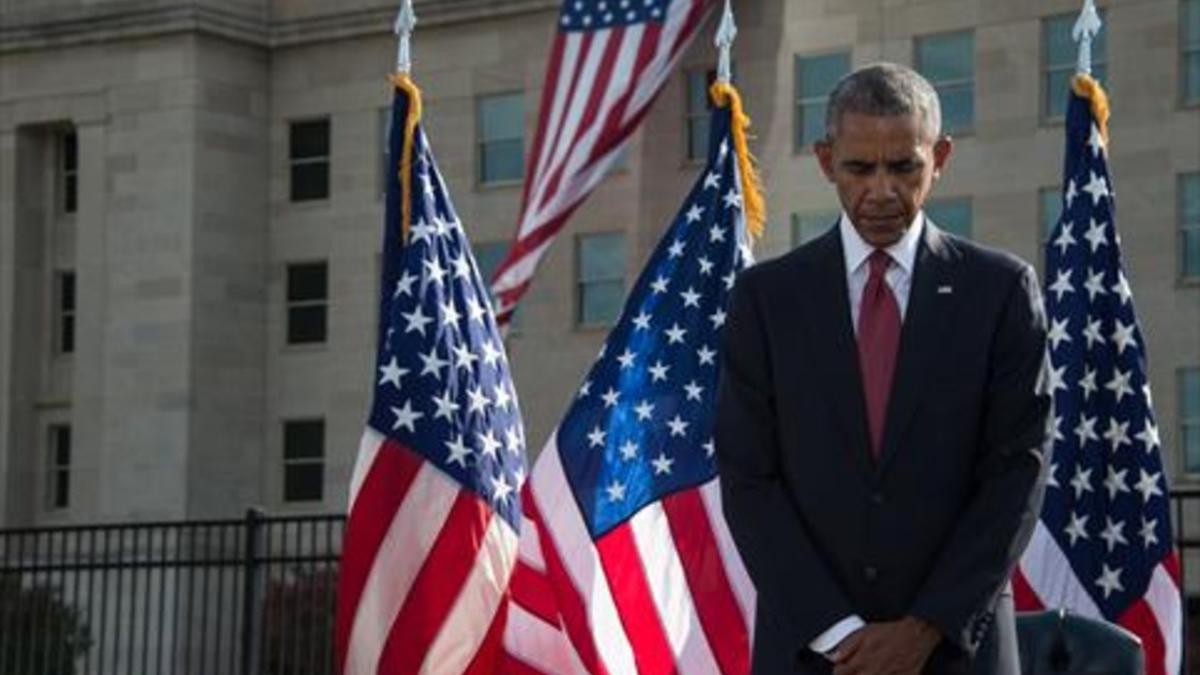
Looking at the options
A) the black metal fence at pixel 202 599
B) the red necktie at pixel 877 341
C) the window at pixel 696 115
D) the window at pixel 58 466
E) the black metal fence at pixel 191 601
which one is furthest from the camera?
the window at pixel 58 466

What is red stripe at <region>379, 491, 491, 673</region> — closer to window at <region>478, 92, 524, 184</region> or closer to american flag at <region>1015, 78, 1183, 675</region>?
american flag at <region>1015, 78, 1183, 675</region>

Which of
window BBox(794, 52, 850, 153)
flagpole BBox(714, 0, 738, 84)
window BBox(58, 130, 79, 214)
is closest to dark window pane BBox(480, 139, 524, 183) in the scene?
window BBox(794, 52, 850, 153)

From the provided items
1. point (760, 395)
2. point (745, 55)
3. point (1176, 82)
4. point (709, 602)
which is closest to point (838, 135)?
point (760, 395)

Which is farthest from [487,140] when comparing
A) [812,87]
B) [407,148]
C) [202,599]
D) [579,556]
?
[579,556]

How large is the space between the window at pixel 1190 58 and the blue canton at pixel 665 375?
31.4m

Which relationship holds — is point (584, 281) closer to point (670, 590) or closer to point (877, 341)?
point (670, 590)

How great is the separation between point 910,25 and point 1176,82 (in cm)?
444

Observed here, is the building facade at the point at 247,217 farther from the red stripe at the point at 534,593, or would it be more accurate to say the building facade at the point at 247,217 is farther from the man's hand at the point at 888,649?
the man's hand at the point at 888,649

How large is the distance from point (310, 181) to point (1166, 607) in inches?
1685

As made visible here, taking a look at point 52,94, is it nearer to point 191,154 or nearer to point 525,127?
point 191,154

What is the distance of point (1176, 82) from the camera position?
147ft

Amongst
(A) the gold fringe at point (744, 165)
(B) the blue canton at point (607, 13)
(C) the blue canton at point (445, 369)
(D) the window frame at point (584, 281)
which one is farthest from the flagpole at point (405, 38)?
(D) the window frame at point (584, 281)

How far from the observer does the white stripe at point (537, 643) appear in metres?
13.3

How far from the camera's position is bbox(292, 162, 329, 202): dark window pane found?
180 feet
